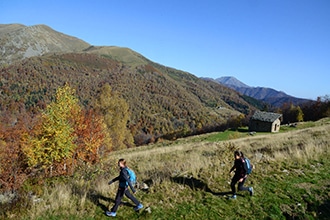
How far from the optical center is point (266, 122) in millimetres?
53438

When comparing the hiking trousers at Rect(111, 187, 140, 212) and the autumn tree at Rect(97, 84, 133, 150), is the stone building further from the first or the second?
the hiking trousers at Rect(111, 187, 140, 212)

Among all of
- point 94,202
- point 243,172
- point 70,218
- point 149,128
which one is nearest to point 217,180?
point 243,172

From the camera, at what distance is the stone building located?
171 ft

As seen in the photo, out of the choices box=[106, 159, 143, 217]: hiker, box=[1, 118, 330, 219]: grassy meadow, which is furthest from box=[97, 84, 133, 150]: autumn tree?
box=[106, 159, 143, 217]: hiker

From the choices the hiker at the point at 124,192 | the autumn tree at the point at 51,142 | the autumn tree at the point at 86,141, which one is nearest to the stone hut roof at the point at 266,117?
the autumn tree at the point at 86,141

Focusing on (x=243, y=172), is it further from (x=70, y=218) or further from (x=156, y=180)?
(x=70, y=218)

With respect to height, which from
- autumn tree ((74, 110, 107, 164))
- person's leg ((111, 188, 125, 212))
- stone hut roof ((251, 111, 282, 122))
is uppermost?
stone hut roof ((251, 111, 282, 122))

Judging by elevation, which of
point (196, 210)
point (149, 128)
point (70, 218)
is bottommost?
point (149, 128)

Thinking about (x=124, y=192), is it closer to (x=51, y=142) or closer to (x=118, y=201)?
(x=118, y=201)

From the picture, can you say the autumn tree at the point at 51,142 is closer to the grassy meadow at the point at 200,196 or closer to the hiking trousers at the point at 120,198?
the grassy meadow at the point at 200,196

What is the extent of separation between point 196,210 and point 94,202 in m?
3.77

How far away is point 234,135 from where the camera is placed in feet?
153

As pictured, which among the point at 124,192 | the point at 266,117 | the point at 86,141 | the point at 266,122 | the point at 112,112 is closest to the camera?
the point at 124,192

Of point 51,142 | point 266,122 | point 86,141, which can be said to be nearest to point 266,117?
point 266,122
